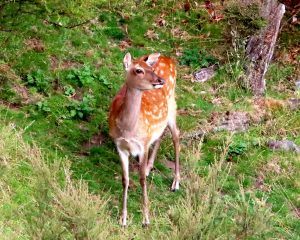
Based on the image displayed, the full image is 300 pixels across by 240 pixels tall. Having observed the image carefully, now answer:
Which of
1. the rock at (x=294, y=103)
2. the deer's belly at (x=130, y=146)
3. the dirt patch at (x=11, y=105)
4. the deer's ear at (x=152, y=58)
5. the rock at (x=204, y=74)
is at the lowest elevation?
the rock at (x=294, y=103)

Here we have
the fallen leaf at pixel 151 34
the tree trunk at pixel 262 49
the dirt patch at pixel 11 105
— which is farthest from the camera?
the fallen leaf at pixel 151 34

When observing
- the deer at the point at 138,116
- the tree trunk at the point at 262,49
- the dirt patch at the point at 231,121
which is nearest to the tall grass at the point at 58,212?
the deer at the point at 138,116

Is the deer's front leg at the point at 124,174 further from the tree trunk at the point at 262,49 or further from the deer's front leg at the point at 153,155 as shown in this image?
the tree trunk at the point at 262,49

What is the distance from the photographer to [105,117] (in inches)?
416

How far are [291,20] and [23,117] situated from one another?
528 centimetres

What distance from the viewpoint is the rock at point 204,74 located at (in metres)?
12.1

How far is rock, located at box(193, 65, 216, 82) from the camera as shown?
39.6 ft

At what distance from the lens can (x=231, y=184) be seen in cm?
1005

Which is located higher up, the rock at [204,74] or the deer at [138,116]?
the deer at [138,116]

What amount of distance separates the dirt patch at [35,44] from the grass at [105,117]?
0.05ft

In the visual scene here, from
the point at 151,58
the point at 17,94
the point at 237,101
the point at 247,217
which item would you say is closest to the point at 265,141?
the point at 237,101

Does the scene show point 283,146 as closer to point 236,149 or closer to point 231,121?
point 236,149

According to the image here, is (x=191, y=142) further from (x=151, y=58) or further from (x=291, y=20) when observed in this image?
(x=291, y=20)

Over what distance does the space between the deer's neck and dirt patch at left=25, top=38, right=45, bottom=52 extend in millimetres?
2625
